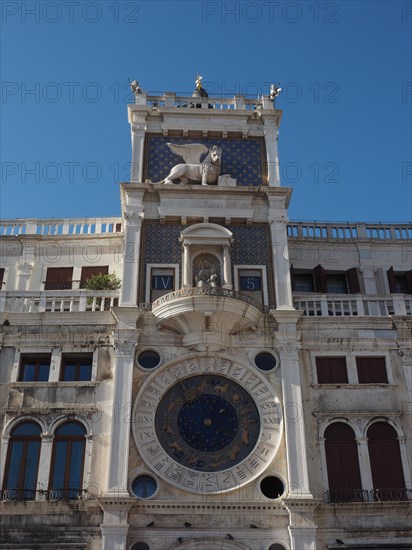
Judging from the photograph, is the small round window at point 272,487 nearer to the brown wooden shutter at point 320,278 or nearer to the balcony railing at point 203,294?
the balcony railing at point 203,294

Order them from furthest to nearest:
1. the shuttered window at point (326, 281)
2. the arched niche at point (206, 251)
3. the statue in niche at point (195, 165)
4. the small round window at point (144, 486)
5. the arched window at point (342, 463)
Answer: the shuttered window at point (326, 281) → the statue in niche at point (195, 165) → the arched niche at point (206, 251) → the arched window at point (342, 463) → the small round window at point (144, 486)

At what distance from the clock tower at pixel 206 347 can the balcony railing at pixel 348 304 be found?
40.3 inches

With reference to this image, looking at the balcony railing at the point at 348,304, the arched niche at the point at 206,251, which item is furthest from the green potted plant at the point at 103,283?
the balcony railing at the point at 348,304

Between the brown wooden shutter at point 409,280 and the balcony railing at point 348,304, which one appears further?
the brown wooden shutter at point 409,280

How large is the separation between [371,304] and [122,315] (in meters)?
9.30

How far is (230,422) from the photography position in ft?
76.3

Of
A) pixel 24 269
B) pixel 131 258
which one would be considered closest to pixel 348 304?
pixel 131 258

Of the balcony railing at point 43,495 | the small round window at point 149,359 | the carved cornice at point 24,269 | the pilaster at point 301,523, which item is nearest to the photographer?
the pilaster at point 301,523

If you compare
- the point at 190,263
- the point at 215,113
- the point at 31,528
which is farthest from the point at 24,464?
the point at 215,113

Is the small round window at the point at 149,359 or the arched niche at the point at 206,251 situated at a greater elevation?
the arched niche at the point at 206,251

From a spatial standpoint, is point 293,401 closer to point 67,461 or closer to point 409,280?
point 67,461

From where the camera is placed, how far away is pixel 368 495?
2216cm

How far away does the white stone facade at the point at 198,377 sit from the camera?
21.4 metres

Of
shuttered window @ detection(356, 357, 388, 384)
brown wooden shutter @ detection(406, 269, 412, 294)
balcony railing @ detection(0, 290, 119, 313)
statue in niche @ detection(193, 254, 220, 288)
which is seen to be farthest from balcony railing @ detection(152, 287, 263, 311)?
brown wooden shutter @ detection(406, 269, 412, 294)
